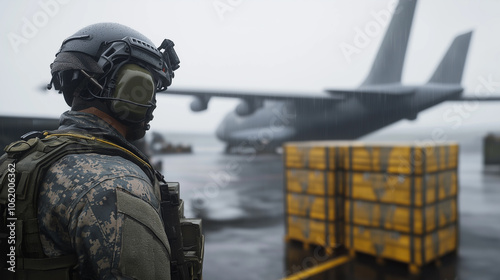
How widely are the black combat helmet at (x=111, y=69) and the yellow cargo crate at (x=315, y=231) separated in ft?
16.5

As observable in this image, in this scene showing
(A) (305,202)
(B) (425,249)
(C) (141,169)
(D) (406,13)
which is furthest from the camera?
(D) (406,13)

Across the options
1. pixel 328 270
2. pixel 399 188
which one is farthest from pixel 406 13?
pixel 328 270

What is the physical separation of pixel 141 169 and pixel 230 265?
4.31m

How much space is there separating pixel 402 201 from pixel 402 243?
0.63 m

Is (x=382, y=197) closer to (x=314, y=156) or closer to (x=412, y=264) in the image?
(x=412, y=264)

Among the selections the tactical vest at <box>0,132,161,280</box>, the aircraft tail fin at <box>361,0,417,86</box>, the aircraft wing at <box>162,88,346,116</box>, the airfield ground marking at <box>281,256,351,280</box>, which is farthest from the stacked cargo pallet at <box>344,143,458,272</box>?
the aircraft wing at <box>162,88,346,116</box>

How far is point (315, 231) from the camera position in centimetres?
603

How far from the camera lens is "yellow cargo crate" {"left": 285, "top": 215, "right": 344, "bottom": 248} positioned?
5840 millimetres

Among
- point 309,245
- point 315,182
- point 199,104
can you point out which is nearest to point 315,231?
point 309,245

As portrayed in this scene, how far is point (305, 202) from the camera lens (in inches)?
244

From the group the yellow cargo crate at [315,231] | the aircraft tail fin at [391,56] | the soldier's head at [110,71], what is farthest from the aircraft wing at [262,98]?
the soldier's head at [110,71]

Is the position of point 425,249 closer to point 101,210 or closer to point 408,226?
point 408,226

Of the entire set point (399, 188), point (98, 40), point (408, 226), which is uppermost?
point (98, 40)

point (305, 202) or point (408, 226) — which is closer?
point (408, 226)
